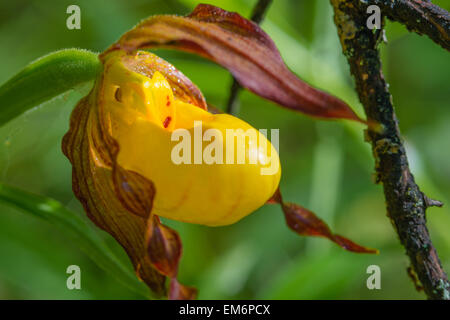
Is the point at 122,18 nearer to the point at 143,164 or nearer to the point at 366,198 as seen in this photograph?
the point at 366,198

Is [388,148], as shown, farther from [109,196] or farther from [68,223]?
[68,223]

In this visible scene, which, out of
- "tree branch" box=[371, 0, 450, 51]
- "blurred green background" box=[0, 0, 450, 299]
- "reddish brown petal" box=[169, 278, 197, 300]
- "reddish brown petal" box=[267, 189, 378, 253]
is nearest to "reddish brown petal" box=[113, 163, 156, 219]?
"reddish brown petal" box=[169, 278, 197, 300]

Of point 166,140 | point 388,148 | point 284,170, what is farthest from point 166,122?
point 284,170

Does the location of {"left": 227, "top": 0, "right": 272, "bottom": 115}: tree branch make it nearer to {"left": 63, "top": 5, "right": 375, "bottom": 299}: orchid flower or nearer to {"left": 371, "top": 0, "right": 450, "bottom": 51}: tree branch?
{"left": 63, "top": 5, "right": 375, "bottom": 299}: orchid flower

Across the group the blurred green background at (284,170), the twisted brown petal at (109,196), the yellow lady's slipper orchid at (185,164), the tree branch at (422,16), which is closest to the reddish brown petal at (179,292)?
the twisted brown petal at (109,196)

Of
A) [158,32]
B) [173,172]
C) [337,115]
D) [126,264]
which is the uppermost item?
[158,32]
